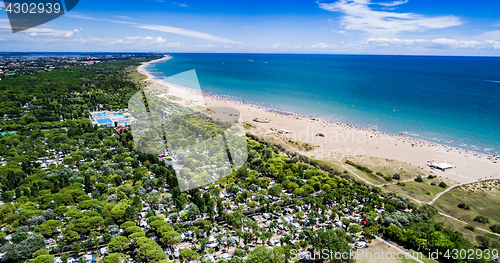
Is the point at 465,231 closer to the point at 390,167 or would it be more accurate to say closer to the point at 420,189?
the point at 420,189

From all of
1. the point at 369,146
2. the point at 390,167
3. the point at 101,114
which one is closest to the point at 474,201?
the point at 390,167

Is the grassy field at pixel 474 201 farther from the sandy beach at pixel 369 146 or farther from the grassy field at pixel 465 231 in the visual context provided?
the sandy beach at pixel 369 146

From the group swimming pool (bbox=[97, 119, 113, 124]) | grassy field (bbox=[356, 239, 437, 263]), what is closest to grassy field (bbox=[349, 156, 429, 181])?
grassy field (bbox=[356, 239, 437, 263])

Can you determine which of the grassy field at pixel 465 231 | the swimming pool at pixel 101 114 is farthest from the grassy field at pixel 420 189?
the swimming pool at pixel 101 114

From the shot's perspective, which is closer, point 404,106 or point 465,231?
point 465,231

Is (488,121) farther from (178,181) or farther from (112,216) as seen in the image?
(112,216)

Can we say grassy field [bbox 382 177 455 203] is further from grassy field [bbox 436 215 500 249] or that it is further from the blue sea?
the blue sea
